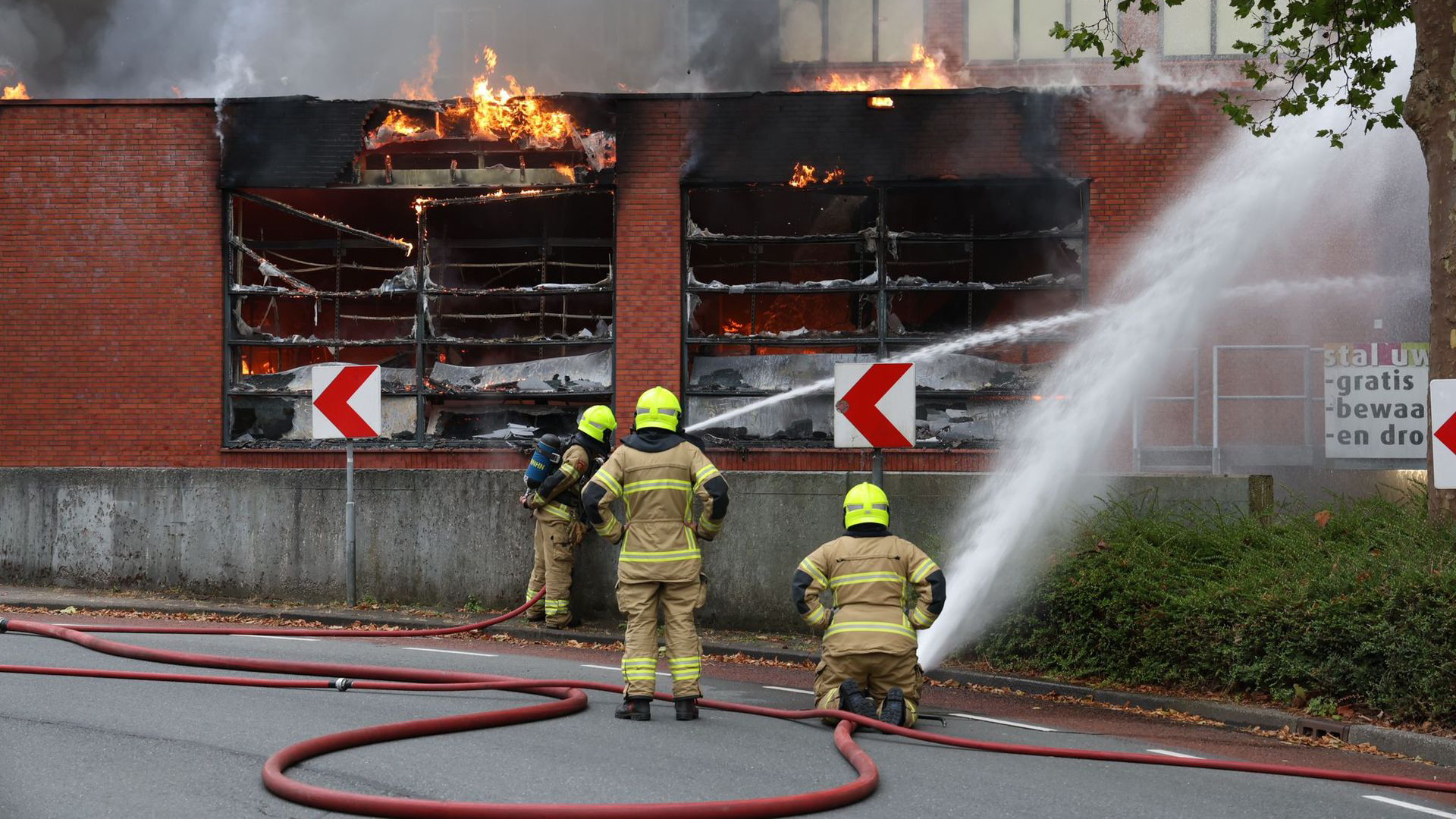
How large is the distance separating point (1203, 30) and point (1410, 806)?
46.8ft

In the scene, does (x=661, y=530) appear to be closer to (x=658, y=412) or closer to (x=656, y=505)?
(x=656, y=505)

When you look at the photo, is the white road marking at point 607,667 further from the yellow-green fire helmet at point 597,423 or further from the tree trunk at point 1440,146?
the tree trunk at point 1440,146

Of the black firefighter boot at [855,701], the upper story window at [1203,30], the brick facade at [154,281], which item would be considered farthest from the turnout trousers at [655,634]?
the upper story window at [1203,30]

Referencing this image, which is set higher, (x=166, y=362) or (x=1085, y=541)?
(x=166, y=362)

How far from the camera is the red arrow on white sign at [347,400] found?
12711 mm

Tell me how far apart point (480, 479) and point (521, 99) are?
5.73 m

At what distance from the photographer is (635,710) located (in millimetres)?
7504

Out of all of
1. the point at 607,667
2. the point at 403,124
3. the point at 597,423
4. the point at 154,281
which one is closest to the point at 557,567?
the point at 597,423

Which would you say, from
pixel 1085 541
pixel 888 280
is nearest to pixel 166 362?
pixel 888 280

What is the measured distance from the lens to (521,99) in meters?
16.5

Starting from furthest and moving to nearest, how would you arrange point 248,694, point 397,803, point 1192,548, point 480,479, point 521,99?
point 521,99, point 480,479, point 1192,548, point 248,694, point 397,803

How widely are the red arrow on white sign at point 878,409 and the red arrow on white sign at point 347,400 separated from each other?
4.67m

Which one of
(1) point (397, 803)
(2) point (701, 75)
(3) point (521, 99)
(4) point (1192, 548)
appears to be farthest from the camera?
(2) point (701, 75)

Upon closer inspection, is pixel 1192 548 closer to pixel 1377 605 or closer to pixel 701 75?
pixel 1377 605
